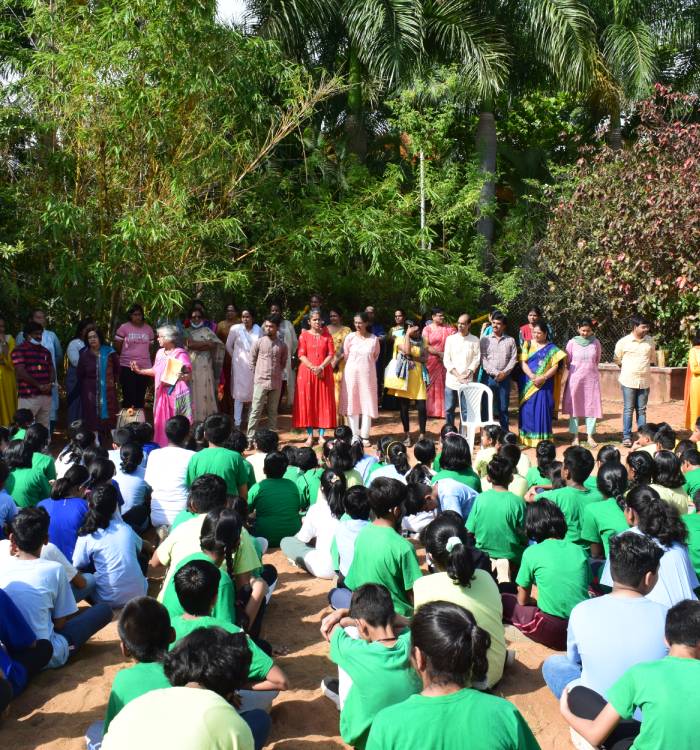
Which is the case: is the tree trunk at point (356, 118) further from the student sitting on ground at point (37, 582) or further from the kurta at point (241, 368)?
the student sitting on ground at point (37, 582)

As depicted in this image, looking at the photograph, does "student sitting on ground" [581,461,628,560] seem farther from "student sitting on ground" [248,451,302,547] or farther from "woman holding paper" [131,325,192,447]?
"woman holding paper" [131,325,192,447]

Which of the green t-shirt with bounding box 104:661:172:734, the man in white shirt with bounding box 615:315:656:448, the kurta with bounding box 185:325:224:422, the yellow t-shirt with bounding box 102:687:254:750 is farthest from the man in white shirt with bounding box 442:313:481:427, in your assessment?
the yellow t-shirt with bounding box 102:687:254:750

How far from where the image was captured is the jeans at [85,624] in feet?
15.0

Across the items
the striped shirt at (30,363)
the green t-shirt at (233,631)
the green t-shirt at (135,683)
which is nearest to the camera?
the green t-shirt at (135,683)

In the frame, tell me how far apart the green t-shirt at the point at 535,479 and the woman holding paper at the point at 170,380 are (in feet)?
12.1

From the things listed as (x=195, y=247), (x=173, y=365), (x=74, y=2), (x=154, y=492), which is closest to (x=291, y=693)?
(x=154, y=492)

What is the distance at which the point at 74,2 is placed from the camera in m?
9.97

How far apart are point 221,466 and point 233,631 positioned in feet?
8.55

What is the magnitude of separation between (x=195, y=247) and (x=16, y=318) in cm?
235

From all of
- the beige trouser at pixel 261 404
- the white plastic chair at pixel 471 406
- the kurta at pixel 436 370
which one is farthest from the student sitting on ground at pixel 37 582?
the kurta at pixel 436 370

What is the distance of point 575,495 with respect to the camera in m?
5.38

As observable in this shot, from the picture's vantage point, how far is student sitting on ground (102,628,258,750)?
2379mm

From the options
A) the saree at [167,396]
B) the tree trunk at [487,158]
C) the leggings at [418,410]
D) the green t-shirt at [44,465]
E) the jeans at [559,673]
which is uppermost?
the tree trunk at [487,158]

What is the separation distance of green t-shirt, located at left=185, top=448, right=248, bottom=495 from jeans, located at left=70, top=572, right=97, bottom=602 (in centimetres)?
117
